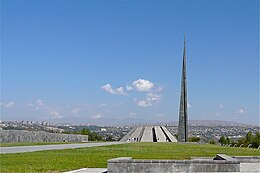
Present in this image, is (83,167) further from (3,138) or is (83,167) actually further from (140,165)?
(3,138)

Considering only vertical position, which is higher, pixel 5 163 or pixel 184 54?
pixel 184 54

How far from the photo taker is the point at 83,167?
12398 mm

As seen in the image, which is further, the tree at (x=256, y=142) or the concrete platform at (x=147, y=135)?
the concrete platform at (x=147, y=135)

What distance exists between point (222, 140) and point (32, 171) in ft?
182

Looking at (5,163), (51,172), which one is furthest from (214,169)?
(5,163)

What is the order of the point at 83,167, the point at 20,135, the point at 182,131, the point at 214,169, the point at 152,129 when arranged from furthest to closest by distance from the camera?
the point at 152,129 → the point at 182,131 → the point at 20,135 → the point at 83,167 → the point at 214,169

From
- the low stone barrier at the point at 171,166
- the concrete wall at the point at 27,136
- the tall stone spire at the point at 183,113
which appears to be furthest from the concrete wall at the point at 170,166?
the tall stone spire at the point at 183,113

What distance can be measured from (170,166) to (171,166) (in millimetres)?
31

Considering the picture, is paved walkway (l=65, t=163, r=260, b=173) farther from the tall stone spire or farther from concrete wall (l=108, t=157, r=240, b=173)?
the tall stone spire

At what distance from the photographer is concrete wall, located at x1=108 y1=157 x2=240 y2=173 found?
10102 mm

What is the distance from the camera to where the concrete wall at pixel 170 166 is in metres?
10.1

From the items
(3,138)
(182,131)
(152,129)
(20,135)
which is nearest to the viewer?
(3,138)

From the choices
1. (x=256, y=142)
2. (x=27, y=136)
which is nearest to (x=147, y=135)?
(x=256, y=142)

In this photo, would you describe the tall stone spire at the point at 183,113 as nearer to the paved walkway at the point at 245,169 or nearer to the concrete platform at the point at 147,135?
the concrete platform at the point at 147,135
